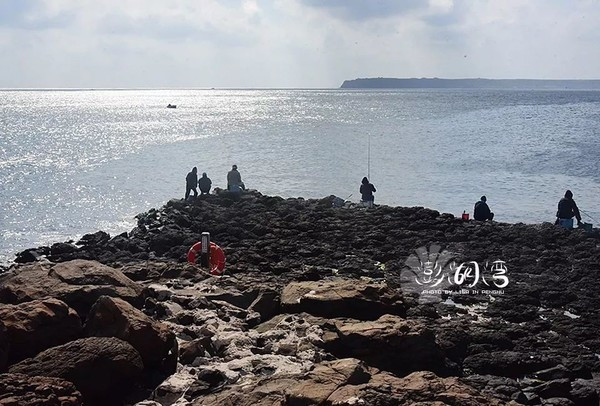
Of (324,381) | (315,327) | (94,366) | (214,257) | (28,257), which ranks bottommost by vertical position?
(28,257)

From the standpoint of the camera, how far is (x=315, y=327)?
1150 cm

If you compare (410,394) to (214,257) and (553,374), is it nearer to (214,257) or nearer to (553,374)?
(553,374)

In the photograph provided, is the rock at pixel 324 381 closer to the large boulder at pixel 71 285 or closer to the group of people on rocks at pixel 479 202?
the large boulder at pixel 71 285

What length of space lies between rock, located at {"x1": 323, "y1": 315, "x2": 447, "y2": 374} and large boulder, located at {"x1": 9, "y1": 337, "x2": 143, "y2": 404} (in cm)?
319

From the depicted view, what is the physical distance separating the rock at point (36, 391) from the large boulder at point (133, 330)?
1524mm

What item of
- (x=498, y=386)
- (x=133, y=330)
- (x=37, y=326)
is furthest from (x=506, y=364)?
(x=37, y=326)

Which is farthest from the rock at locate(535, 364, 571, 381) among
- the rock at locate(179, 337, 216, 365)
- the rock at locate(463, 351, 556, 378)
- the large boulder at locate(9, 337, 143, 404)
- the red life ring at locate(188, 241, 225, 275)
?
the red life ring at locate(188, 241, 225, 275)

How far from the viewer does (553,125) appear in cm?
9119

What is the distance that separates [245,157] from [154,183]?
17328mm

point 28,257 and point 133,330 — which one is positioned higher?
point 133,330

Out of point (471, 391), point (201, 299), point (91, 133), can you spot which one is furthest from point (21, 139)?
point (471, 391)

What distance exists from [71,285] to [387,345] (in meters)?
5.07

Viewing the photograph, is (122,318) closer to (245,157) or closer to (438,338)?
(438,338)

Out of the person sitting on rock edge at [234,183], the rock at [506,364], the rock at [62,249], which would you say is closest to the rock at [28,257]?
the rock at [62,249]
